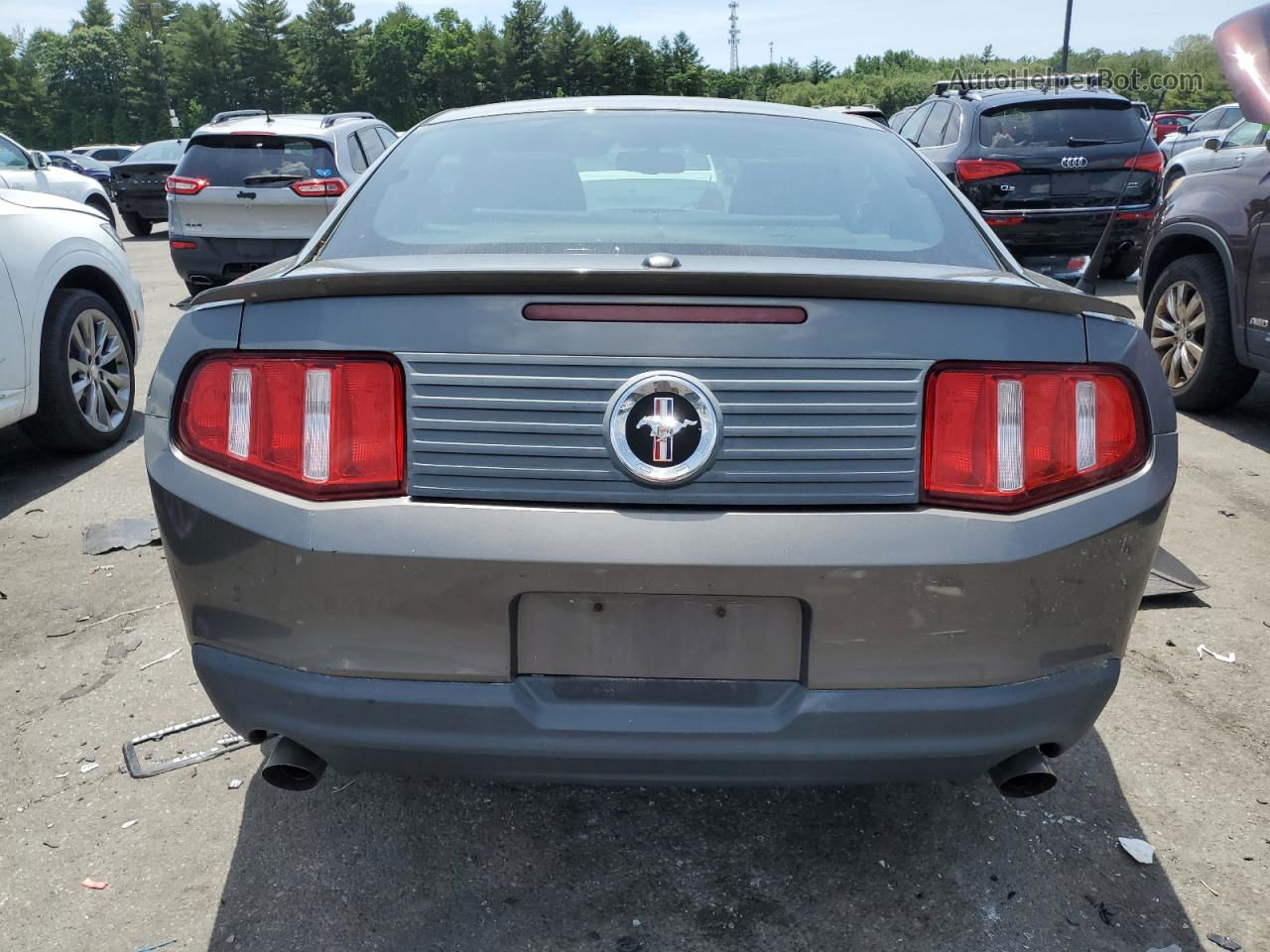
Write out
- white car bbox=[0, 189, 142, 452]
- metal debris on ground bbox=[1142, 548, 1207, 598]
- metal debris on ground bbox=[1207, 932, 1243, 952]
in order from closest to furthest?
metal debris on ground bbox=[1207, 932, 1243, 952] < metal debris on ground bbox=[1142, 548, 1207, 598] < white car bbox=[0, 189, 142, 452]

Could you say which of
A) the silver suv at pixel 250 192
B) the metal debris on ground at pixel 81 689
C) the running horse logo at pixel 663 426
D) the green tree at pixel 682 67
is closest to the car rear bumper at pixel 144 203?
the silver suv at pixel 250 192

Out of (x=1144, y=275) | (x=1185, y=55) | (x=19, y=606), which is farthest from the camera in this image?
(x=1185, y=55)

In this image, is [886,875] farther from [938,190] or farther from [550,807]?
[938,190]

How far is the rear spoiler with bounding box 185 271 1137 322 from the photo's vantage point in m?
1.80

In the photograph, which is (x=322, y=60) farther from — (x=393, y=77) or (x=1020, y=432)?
(x=1020, y=432)

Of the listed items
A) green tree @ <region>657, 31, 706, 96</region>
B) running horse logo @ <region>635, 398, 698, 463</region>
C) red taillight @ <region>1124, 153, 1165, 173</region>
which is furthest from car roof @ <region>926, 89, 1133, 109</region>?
green tree @ <region>657, 31, 706, 96</region>

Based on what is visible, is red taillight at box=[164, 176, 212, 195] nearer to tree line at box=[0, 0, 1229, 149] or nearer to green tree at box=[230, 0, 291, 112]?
tree line at box=[0, 0, 1229, 149]

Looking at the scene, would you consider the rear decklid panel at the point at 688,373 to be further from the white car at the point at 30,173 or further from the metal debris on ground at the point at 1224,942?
the white car at the point at 30,173

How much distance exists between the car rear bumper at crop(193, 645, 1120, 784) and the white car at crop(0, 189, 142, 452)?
3.64m

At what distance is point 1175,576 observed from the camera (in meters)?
3.94

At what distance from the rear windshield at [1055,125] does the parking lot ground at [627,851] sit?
7.37 metres

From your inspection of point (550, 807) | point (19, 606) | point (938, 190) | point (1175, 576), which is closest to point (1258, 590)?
point (1175, 576)

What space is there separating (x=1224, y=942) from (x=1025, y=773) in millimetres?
593

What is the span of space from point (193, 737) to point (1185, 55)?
294 ft
